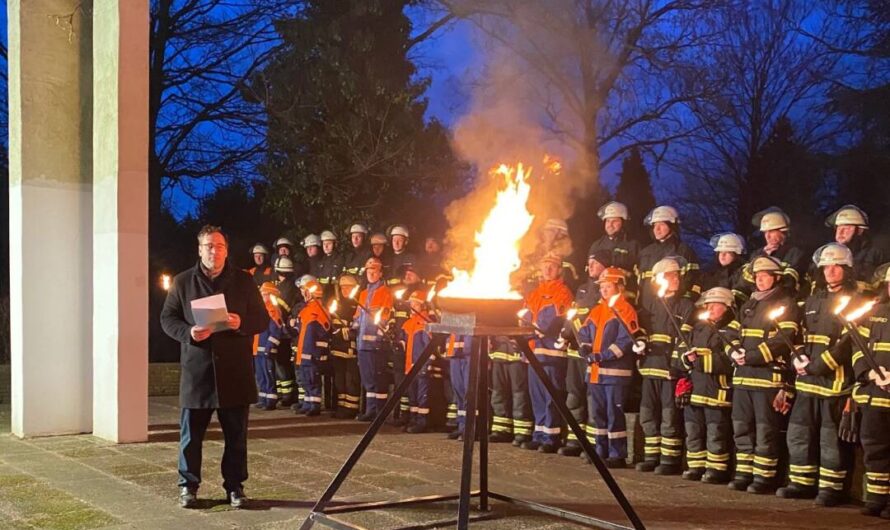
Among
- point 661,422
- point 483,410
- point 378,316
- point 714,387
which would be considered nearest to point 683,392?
point 714,387

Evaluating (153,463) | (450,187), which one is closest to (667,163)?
(450,187)

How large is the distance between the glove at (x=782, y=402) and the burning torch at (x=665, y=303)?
1010mm

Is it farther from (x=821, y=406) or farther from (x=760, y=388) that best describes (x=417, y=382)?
(x=821, y=406)

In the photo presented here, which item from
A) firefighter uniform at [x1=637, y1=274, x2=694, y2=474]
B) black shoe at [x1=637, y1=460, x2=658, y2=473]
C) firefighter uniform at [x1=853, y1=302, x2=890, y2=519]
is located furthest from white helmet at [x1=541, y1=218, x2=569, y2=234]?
firefighter uniform at [x1=853, y1=302, x2=890, y2=519]

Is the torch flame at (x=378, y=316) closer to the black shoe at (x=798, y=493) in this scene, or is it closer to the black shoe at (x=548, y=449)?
the black shoe at (x=548, y=449)

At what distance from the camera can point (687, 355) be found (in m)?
8.68

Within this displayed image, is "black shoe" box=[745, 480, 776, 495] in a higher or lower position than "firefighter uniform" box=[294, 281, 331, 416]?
lower

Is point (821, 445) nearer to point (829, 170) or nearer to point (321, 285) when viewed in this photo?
point (321, 285)

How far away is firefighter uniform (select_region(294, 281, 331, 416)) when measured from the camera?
13.1m

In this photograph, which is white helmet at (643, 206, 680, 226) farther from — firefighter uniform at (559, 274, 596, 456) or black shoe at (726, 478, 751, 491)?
black shoe at (726, 478, 751, 491)

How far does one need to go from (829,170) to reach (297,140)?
42.9 feet

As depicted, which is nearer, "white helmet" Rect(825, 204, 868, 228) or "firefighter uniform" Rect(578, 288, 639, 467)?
"white helmet" Rect(825, 204, 868, 228)

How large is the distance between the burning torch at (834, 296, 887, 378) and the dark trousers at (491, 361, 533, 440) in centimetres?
391

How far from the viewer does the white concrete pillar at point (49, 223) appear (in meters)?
10.5
